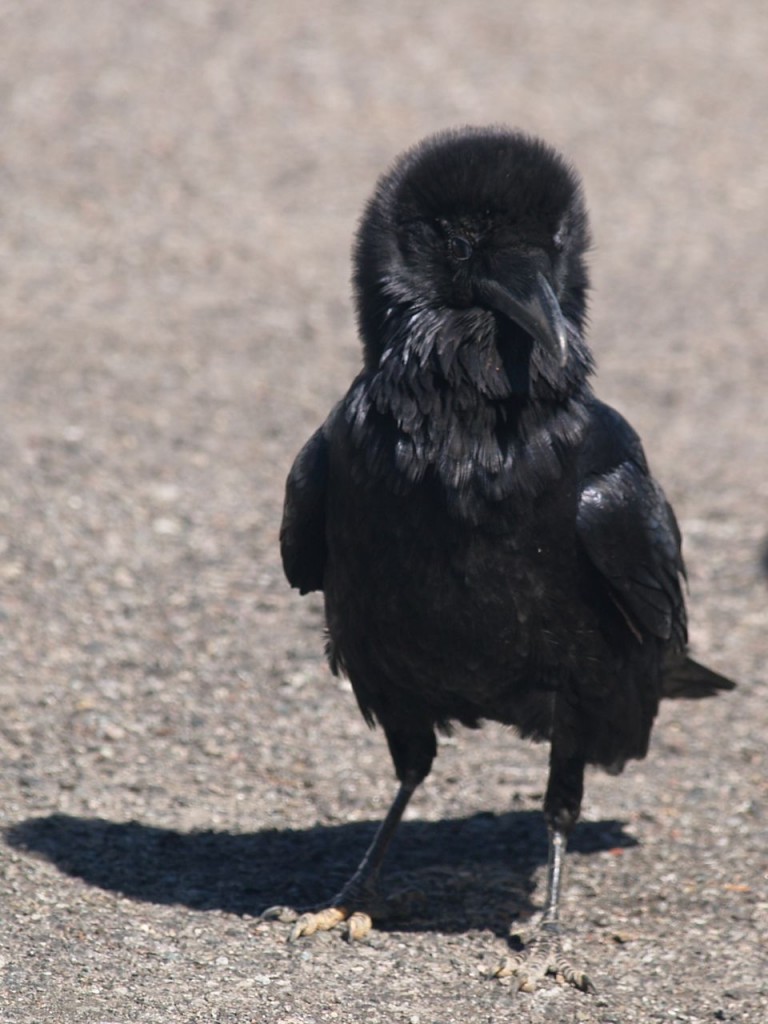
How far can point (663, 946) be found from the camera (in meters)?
5.67

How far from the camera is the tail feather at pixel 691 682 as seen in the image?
654 centimetres

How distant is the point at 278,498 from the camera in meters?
9.84

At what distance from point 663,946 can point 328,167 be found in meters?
10.9

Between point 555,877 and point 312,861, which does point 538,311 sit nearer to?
point 555,877

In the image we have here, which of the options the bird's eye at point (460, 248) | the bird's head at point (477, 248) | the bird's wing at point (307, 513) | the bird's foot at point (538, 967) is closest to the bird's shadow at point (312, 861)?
the bird's foot at point (538, 967)

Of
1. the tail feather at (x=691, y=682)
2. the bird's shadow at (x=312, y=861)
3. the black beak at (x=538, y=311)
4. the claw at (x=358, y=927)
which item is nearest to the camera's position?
the black beak at (x=538, y=311)

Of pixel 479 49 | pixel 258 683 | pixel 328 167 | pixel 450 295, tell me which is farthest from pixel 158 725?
pixel 479 49

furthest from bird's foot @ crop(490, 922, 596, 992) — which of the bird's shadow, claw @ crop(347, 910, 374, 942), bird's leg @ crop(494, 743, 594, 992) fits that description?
claw @ crop(347, 910, 374, 942)

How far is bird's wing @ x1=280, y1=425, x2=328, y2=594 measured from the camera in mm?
5699

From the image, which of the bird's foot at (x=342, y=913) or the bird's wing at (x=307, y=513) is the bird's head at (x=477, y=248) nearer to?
the bird's wing at (x=307, y=513)

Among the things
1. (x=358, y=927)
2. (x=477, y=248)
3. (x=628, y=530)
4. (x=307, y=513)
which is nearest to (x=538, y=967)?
(x=358, y=927)

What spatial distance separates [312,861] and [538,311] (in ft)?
8.39

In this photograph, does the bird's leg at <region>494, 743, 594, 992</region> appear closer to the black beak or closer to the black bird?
the black bird

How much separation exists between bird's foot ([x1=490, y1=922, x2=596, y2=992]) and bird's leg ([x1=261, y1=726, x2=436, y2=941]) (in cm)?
57
